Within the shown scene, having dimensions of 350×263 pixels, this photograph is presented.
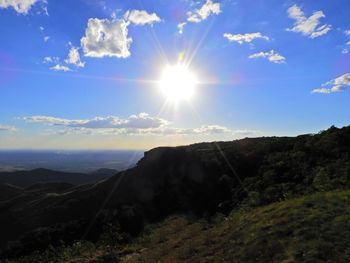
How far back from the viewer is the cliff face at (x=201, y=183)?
3912cm

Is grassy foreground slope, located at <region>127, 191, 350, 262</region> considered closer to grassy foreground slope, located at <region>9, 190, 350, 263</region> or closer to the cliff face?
grassy foreground slope, located at <region>9, 190, 350, 263</region>

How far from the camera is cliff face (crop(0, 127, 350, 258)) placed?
39.1 metres

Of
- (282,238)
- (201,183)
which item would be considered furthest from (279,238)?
(201,183)

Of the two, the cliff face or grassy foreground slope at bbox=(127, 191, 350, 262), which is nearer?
grassy foreground slope at bbox=(127, 191, 350, 262)

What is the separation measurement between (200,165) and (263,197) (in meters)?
29.2

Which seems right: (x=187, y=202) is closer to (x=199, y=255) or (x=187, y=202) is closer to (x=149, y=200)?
(x=149, y=200)

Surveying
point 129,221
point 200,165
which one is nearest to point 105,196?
point 200,165

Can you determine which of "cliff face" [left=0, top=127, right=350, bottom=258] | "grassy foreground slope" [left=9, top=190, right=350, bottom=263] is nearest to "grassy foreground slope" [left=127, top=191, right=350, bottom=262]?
"grassy foreground slope" [left=9, top=190, right=350, bottom=263]

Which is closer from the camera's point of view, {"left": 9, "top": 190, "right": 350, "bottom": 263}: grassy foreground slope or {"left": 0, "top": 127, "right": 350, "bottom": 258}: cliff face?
{"left": 9, "top": 190, "right": 350, "bottom": 263}: grassy foreground slope

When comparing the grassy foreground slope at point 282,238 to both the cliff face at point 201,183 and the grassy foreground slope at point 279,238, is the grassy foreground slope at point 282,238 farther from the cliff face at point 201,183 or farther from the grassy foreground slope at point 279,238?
the cliff face at point 201,183

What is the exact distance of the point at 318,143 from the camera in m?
47.1

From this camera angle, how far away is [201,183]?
5894cm

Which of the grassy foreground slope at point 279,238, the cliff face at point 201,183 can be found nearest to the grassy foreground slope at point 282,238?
the grassy foreground slope at point 279,238

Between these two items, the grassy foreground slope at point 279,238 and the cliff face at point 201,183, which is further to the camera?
the cliff face at point 201,183
